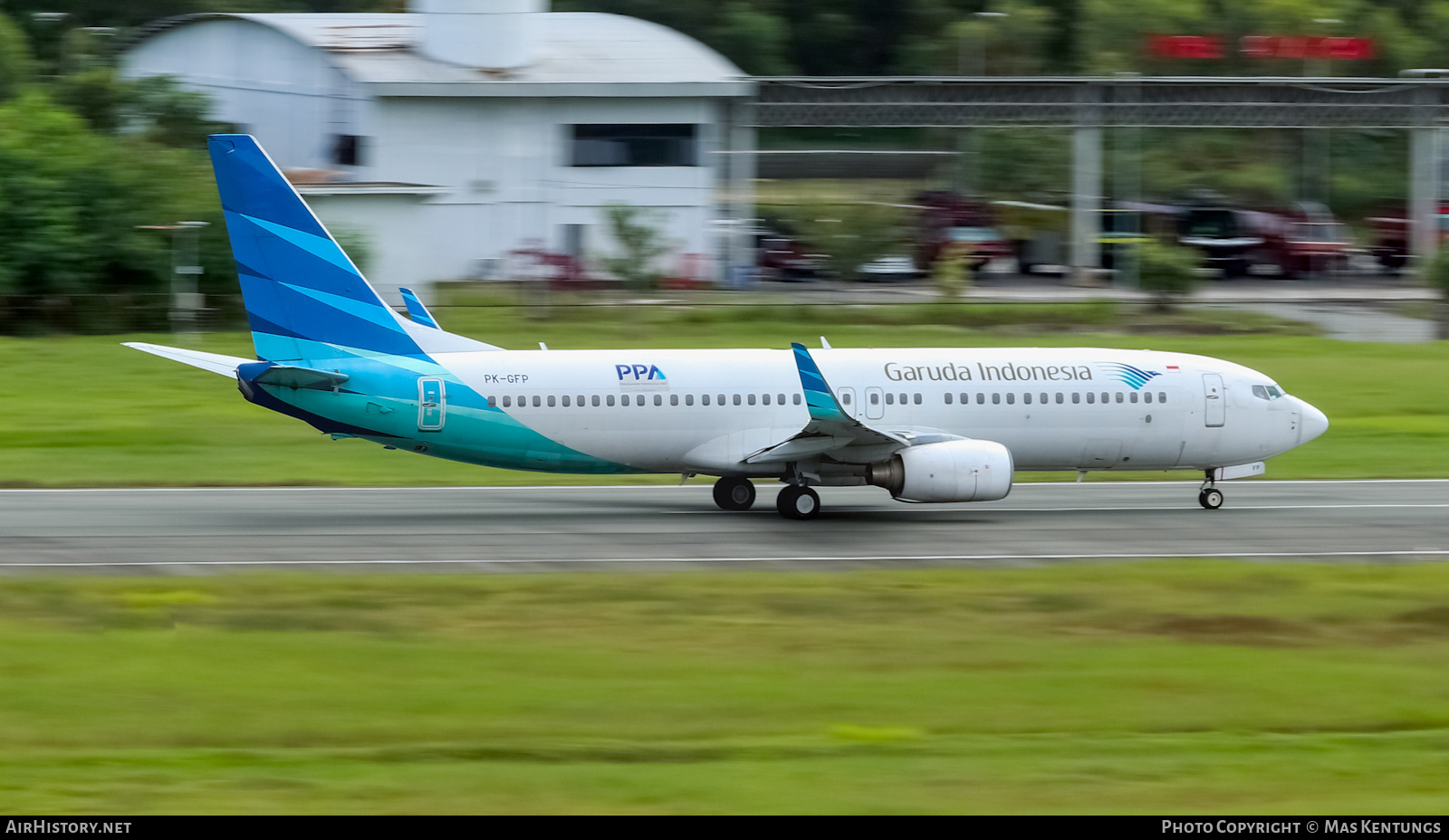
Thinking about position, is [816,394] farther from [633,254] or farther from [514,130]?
[514,130]

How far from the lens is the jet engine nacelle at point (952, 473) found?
92.6 feet

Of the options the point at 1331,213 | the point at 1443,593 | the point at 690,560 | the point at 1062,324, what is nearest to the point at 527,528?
the point at 690,560

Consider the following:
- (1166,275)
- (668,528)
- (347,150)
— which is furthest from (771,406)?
(347,150)

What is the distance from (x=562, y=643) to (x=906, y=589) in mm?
5633

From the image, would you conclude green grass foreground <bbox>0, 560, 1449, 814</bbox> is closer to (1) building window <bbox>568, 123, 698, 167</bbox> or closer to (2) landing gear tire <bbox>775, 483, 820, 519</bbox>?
(2) landing gear tire <bbox>775, 483, 820, 519</bbox>

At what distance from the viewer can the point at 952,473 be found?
28203 millimetres

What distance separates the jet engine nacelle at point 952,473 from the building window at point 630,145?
147ft

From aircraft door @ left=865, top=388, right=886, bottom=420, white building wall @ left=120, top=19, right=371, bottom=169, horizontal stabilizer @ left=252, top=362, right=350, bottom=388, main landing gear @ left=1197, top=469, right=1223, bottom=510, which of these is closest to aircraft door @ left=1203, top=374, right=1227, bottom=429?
main landing gear @ left=1197, top=469, right=1223, bottom=510

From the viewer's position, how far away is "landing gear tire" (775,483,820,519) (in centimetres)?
2959

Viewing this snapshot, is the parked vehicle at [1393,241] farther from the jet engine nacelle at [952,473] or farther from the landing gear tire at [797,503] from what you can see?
the landing gear tire at [797,503]

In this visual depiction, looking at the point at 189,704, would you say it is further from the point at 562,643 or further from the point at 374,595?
the point at 374,595

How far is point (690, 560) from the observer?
83.6 ft

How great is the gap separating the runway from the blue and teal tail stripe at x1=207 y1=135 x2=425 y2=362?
3284 millimetres

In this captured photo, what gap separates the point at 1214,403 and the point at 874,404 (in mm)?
6731
